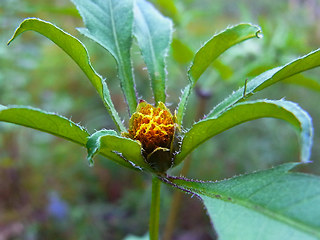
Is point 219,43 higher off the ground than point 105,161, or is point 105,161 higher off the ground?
point 105,161

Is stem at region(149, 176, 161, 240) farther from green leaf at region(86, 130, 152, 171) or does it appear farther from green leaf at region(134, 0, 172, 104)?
green leaf at region(134, 0, 172, 104)

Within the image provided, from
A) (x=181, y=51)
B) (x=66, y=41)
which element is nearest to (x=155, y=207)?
(x=66, y=41)

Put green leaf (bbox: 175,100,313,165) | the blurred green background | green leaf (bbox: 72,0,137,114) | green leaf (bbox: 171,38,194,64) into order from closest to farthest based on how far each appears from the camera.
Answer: green leaf (bbox: 175,100,313,165), green leaf (bbox: 72,0,137,114), green leaf (bbox: 171,38,194,64), the blurred green background

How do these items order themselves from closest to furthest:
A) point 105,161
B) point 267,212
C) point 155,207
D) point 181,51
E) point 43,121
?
point 267,212 < point 43,121 < point 155,207 < point 181,51 < point 105,161

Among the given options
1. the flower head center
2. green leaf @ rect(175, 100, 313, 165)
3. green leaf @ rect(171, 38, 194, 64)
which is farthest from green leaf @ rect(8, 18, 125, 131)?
green leaf @ rect(171, 38, 194, 64)

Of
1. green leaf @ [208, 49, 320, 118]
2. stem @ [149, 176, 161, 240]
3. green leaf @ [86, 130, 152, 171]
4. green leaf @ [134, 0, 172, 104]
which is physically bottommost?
stem @ [149, 176, 161, 240]

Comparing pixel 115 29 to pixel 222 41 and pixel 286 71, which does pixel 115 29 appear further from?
pixel 286 71
